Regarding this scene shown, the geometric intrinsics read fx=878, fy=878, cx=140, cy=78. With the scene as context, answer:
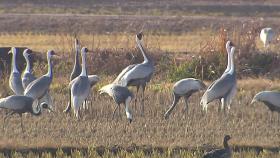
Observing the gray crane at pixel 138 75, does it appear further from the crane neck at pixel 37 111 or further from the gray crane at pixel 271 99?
the gray crane at pixel 271 99

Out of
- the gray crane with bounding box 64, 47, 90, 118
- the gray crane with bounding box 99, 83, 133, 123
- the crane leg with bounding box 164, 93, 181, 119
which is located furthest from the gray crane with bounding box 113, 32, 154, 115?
the gray crane with bounding box 64, 47, 90, 118

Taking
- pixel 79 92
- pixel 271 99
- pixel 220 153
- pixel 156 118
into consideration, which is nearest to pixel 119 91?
pixel 79 92

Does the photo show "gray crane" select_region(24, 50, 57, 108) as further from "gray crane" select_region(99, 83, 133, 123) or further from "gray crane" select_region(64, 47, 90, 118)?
"gray crane" select_region(99, 83, 133, 123)

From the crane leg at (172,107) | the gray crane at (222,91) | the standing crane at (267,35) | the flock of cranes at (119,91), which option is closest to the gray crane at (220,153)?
the flock of cranes at (119,91)

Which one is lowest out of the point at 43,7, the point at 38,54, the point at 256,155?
the point at 256,155

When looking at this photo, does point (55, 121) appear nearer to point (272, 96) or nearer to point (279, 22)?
point (272, 96)

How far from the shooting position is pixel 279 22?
144ft

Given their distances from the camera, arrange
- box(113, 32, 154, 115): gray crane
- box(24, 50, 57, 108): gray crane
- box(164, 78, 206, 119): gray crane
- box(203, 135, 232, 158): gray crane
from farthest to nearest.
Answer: box(113, 32, 154, 115): gray crane
box(164, 78, 206, 119): gray crane
box(24, 50, 57, 108): gray crane
box(203, 135, 232, 158): gray crane

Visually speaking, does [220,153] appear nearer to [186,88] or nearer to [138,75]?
A: [186,88]

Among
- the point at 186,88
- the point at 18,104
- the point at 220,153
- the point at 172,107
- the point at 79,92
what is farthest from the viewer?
the point at 186,88

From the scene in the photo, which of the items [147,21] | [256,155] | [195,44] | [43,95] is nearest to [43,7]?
[147,21]

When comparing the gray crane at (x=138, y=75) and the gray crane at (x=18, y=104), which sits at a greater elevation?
the gray crane at (x=138, y=75)

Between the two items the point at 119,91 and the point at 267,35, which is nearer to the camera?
the point at 119,91

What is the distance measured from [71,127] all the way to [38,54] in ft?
38.9
